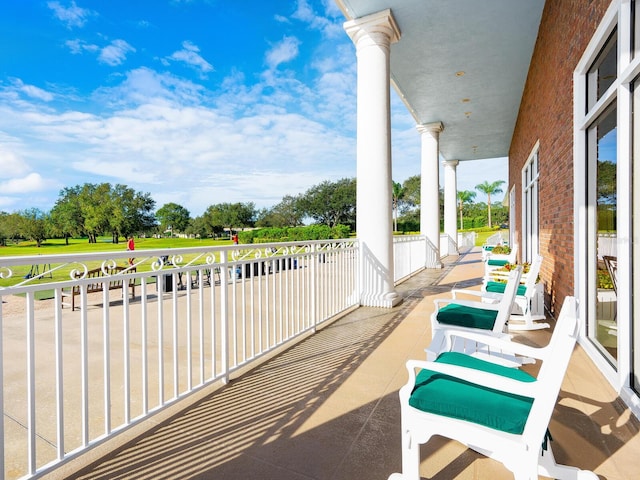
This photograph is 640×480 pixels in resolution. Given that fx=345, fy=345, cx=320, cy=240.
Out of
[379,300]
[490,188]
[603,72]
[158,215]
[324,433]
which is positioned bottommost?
[324,433]

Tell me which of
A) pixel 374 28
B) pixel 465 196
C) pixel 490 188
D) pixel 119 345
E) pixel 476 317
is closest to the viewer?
pixel 476 317

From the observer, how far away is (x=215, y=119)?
6288 cm

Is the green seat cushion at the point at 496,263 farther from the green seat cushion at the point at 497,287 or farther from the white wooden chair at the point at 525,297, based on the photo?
the green seat cushion at the point at 497,287

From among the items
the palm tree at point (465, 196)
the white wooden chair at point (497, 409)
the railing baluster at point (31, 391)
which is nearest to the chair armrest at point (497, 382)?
the white wooden chair at point (497, 409)

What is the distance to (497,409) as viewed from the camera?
4.25ft

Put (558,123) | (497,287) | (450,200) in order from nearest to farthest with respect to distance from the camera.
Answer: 1. (558,123)
2. (497,287)
3. (450,200)

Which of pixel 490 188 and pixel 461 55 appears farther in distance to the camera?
pixel 490 188

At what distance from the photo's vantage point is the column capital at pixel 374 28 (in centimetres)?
486

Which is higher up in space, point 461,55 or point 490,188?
point 490,188

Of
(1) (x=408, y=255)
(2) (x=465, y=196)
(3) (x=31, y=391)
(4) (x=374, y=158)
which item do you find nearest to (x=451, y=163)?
(1) (x=408, y=255)

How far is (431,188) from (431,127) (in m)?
1.81

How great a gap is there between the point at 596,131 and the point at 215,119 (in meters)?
67.0

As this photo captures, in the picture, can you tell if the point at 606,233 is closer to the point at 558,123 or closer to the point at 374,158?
the point at 558,123

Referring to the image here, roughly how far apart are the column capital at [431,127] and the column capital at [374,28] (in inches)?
211
